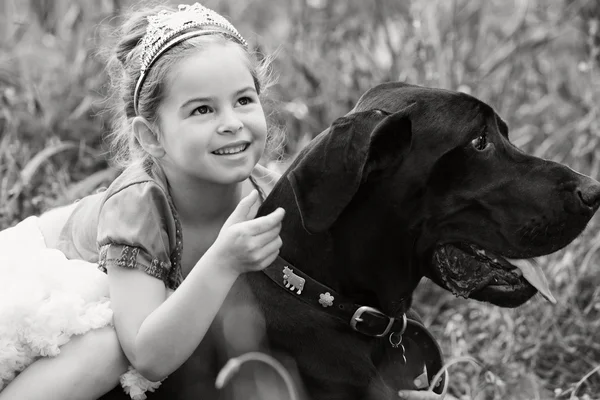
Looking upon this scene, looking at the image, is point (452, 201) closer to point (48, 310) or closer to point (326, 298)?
point (326, 298)

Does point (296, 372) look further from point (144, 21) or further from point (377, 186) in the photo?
point (144, 21)

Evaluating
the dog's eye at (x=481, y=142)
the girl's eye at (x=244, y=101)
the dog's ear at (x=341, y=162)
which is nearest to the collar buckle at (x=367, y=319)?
the dog's ear at (x=341, y=162)

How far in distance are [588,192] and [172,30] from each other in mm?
1326

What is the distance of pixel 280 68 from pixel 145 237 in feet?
9.95

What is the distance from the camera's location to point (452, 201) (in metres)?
2.56

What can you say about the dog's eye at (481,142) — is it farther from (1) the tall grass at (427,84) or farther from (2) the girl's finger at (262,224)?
(1) the tall grass at (427,84)

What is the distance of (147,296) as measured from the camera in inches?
102

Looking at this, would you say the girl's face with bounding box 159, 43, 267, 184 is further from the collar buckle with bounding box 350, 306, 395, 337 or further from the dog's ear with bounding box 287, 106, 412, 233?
the collar buckle with bounding box 350, 306, 395, 337

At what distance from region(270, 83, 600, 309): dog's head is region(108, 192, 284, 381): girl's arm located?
0.61 ft

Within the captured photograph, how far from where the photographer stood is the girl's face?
2723 mm

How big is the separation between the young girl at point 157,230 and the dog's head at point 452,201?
27 cm

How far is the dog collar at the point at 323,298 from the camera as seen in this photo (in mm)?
2578

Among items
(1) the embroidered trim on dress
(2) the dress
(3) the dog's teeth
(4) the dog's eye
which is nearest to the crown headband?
(2) the dress

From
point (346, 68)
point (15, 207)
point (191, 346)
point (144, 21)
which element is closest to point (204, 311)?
point (191, 346)
